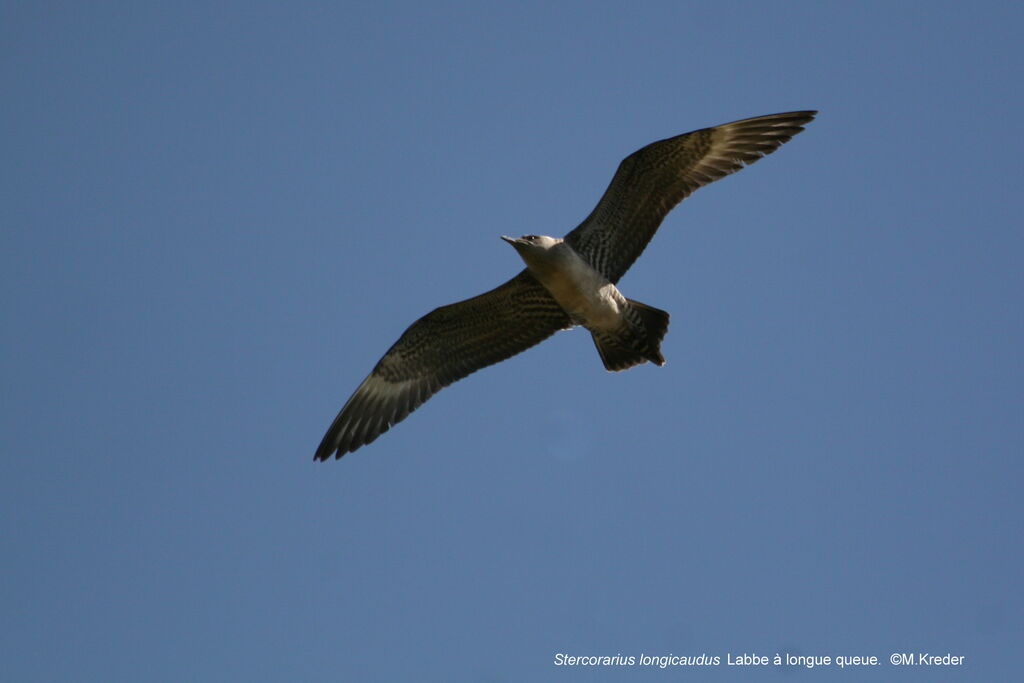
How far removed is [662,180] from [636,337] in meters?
1.47

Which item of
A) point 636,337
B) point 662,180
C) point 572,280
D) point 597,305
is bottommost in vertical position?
point 636,337

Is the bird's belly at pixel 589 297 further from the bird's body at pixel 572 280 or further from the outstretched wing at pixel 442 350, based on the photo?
the outstretched wing at pixel 442 350

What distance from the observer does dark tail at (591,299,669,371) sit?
10.8 m

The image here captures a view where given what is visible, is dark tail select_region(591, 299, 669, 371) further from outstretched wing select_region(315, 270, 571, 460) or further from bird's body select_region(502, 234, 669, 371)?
outstretched wing select_region(315, 270, 571, 460)

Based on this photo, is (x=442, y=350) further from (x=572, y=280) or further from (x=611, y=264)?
(x=611, y=264)

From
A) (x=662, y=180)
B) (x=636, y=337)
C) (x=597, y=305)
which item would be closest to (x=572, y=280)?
(x=597, y=305)

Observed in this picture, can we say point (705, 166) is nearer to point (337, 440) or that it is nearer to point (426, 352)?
point (426, 352)

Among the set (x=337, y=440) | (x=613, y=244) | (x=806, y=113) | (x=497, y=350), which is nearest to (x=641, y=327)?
(x=613, y=244)

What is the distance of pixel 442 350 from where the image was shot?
11648 mm

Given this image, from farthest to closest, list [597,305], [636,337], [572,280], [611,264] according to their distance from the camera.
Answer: [636,337]
[611,264]
[597,305]
[572,280]

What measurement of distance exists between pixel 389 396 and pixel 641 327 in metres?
2.74

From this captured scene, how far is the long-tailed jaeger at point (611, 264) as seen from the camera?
34.8 feet

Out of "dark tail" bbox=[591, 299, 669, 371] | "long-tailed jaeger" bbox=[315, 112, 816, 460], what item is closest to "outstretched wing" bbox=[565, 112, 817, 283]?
"long-tailed jaeger" bbox=[315, 112, 816, 460]

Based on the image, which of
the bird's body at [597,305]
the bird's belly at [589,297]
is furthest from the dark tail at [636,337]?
the bird's belly at [589,297]
